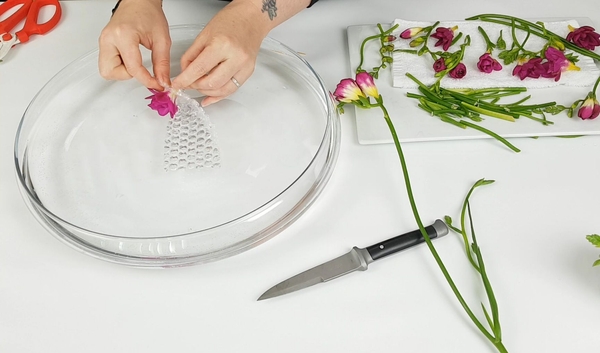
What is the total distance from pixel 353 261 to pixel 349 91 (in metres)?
0.28

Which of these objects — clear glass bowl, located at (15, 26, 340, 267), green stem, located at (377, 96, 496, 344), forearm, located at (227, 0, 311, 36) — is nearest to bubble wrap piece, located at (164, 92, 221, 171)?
clear glass bowl, located at (15, 26, 340, 267)

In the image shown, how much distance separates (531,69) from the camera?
0.91 metres

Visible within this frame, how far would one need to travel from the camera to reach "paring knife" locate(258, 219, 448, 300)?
0.72 metres

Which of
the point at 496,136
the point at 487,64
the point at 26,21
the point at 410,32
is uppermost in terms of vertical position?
the point at 26,21

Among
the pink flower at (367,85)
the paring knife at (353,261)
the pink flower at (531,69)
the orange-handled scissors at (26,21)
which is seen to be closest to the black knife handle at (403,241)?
the paring knife at (353,261)

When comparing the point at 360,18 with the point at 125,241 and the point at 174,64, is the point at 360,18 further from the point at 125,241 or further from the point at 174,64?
the point at 125,241

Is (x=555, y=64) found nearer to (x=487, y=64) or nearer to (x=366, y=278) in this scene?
(x=487, y=64)

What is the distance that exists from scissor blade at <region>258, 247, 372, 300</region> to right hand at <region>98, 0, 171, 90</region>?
36 cm

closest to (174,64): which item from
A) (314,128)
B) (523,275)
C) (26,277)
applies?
(314,128)

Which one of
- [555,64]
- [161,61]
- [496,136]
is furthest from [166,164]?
[555,64]

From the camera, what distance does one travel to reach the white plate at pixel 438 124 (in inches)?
33.9

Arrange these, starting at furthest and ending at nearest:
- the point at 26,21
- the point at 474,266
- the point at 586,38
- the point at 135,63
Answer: the point at 26,21, the point at 586,38, the point at 135,63, the point at 474,266

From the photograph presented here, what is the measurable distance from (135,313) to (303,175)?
0.29m

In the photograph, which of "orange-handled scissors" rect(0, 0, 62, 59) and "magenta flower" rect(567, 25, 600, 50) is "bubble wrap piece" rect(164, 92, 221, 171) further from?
"magenta flower" rect(567, 25, 600, 50)
